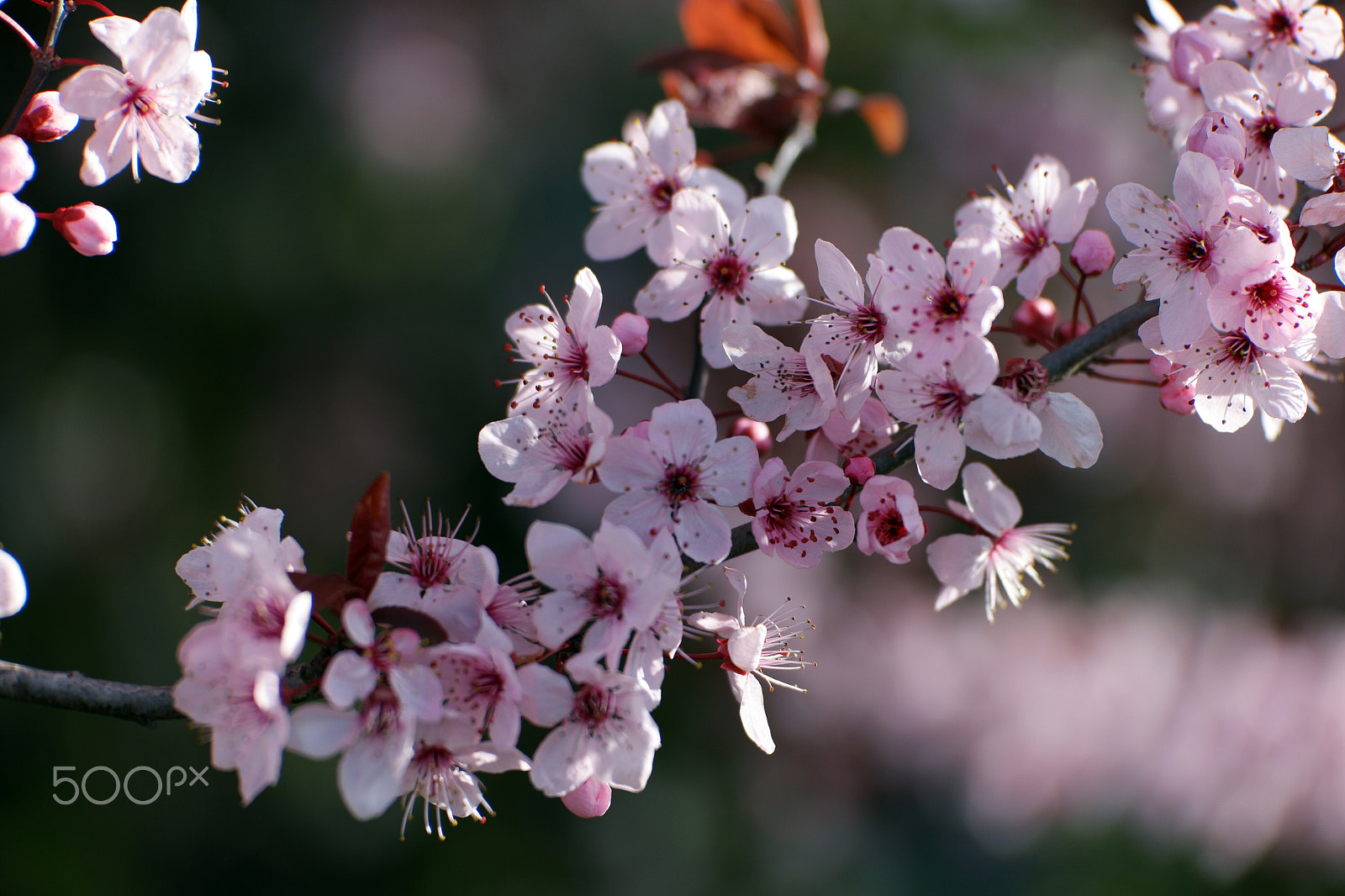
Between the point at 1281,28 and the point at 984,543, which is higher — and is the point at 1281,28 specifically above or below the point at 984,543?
above

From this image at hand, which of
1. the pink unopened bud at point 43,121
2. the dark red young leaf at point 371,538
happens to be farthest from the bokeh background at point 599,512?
the pink unopened bud at point 43,121

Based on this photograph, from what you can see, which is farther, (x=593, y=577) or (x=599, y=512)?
(x=599, y=512)

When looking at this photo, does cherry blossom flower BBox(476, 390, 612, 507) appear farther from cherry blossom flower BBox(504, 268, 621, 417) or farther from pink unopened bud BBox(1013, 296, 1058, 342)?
pink unopened bud BBox(1013, 296, 1058, 342)

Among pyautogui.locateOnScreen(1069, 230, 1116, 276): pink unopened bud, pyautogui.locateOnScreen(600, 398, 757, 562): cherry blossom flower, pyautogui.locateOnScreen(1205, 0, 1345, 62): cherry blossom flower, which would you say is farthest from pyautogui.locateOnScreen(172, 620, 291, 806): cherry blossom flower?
pyautogui.locateOnScreen(1205, 0, 1345, 62): cherry blossom flower

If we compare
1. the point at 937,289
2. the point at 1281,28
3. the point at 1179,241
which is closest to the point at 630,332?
the point at 937,289

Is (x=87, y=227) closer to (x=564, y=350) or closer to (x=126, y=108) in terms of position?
(x=126, y=108)

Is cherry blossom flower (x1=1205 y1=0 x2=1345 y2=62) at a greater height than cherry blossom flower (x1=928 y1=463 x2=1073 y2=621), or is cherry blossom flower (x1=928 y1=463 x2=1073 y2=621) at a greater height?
cherry blossom flower (x1=1205 y1=0 x2=1345 y2=62)
